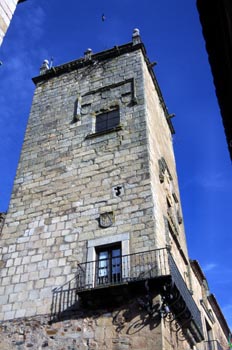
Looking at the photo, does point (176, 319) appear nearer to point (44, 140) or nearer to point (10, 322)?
point (10, 322)

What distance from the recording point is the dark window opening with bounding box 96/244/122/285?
342 inches

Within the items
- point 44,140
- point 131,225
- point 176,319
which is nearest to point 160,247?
point 131,225

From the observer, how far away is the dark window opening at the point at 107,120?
11828 mm

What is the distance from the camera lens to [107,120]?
12.0m

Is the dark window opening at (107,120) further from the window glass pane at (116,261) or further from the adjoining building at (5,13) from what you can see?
the adjoining building at (5,13)

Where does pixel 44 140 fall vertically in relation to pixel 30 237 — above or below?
above

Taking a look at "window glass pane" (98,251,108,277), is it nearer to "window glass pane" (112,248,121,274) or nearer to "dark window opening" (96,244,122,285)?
"dark window opening" (96,244,122,285)

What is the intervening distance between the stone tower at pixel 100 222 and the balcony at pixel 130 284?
2 cm

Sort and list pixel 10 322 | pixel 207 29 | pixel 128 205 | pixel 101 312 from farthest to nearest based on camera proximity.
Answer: pixel 128 205
pixel 10 322
pixel 101 312
pixel 207 29

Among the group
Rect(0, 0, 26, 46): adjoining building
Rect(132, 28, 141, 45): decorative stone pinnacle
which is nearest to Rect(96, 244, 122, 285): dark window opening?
Rect(0, 0, 26, 46): adjoining building

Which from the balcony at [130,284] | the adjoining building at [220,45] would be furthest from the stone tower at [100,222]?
the adjoining building at [220,45]

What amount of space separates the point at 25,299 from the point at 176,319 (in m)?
3.35

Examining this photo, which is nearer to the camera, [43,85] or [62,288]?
[62,288]

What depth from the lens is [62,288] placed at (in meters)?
8.91
